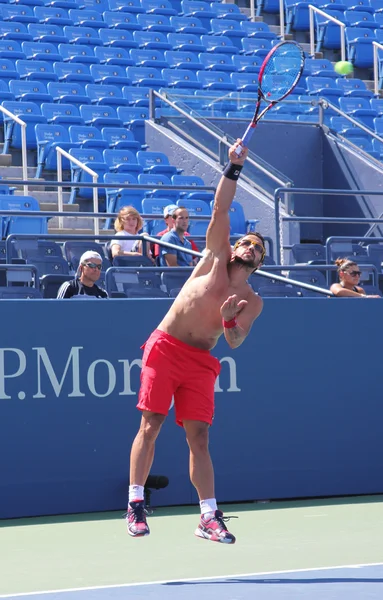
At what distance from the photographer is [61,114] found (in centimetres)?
1513

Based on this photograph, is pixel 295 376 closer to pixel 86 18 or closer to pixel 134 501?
pixel 134 501

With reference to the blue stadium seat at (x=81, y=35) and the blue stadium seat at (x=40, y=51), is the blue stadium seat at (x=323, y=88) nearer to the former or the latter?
the blue stadium seat at (x=81, y=35)

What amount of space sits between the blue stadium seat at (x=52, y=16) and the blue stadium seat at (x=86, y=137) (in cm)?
349

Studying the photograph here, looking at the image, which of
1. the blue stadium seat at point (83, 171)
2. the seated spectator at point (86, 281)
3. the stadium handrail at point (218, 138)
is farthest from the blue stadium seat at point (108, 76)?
the seated spectator at point (86, 281)

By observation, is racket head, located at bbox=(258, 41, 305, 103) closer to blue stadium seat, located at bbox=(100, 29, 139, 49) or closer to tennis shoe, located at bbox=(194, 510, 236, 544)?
tennis shoe, located at bbox=(194, 510, 236, 544)

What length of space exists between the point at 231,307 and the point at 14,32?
41.5ft

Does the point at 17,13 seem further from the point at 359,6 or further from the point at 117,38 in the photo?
the point at 359,6

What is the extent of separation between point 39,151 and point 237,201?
8.78 feet

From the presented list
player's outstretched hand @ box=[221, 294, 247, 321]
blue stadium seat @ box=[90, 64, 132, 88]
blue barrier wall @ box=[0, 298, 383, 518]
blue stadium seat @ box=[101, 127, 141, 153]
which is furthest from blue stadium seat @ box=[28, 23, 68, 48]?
player's outstretched hand @ box=[221, 294, 247, 321]

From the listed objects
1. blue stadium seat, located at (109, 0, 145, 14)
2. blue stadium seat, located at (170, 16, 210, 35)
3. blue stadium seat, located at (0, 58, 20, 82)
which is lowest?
blue stadium seat, located at (0, 58, 20, 82)

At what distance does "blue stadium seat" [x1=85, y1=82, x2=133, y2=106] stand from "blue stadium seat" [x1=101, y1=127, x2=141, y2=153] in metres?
0.92

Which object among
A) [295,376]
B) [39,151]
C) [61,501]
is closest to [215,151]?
[39,151]

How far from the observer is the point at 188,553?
5766 mm

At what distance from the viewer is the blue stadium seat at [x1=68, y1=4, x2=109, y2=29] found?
17.9 meters
